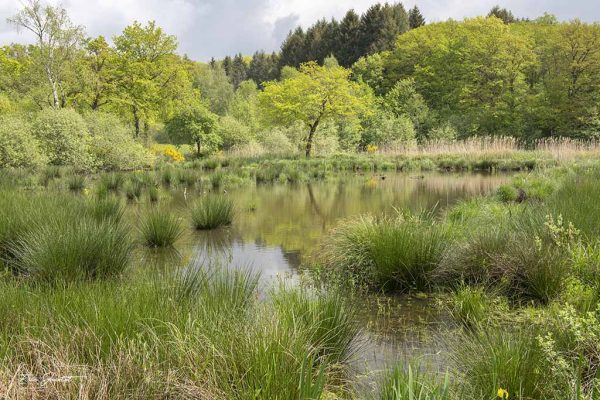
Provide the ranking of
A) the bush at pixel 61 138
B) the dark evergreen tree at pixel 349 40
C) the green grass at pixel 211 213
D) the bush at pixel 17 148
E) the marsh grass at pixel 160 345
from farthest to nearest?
the dark evergreen tree at pixel 349 40 < the bush at pixel 61 138 < the bush at pixel 17 148 < the green grass at pixel 211 213 < the marsh grass at pixel 160 345

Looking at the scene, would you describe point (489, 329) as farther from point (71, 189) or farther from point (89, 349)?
point (71, 189)

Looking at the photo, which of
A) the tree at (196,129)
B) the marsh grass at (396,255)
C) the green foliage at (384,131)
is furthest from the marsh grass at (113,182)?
the green foliage at (384,131)

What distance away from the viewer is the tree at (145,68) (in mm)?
32438

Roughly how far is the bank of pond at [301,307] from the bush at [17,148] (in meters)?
10.1

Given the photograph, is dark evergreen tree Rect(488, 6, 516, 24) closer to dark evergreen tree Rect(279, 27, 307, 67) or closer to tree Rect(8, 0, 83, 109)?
dark evergreen tree Rect(279, 27, 307, 67)

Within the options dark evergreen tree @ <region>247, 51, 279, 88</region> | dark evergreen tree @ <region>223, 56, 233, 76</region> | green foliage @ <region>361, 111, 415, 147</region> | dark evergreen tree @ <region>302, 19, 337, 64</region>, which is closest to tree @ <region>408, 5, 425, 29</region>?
dark evergreen tree @ <region>302, 19, 337, 64</region>

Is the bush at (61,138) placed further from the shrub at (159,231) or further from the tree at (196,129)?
the tree at (196,129)

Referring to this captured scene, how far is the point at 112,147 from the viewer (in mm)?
21297

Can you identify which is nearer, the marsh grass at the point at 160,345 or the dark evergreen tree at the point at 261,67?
the marsh grass at the point at 160,345

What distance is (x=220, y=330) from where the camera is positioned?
2.67m

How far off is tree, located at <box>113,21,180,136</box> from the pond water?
1884 centimetres

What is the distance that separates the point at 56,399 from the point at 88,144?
2014 centimetres

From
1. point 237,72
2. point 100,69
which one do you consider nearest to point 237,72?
point 237,72

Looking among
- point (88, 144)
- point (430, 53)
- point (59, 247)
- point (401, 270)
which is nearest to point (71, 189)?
point (88, 144)
